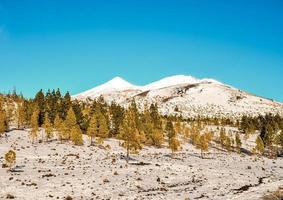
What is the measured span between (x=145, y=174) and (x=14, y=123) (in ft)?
329

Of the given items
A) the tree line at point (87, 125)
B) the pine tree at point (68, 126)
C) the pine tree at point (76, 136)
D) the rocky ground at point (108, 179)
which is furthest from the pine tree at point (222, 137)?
the pine tree at point (76, 136)

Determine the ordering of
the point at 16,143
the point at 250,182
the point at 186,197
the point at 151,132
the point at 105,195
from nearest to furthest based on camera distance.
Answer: the point at 186,197
the point at 105,195
the point at 250,182
the point at 16,143
the point at 151,132

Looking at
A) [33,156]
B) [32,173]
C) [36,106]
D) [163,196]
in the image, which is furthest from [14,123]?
[163,196]

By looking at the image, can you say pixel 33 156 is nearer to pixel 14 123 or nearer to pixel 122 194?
Result: pixel 122 194

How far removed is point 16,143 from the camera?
115 metres

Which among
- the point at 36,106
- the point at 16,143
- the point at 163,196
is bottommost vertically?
the point at 163,196

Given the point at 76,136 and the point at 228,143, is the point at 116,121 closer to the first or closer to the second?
the point at 76,136

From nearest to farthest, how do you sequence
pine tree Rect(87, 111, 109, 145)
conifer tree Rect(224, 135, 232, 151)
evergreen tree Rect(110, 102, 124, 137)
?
pine tree Rect(87, 111, 109, 145) → evergreen tree Rect(110, 102, 124, 137) → conifer tree Rect(224, 135, 232, 151)

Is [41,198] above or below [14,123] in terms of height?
below

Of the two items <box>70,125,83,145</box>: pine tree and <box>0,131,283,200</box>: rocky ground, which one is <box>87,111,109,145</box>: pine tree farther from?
<box>0,131,283,200</box>: rocky ground

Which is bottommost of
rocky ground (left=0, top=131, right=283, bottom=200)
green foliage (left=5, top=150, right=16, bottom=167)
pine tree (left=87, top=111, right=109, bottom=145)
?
rocky ground (left=0, top=131, right=283, bottom=200)

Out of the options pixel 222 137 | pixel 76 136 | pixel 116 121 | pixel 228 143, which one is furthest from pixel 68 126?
pixel 222 137

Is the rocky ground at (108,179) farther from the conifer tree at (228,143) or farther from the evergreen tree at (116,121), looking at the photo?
the conifer tree at (228,143)

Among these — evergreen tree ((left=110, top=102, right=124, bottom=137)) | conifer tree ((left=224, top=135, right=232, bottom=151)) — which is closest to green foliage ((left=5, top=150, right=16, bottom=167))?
evergreen tree ((left=110, top=102, right=124, bottom=137))
